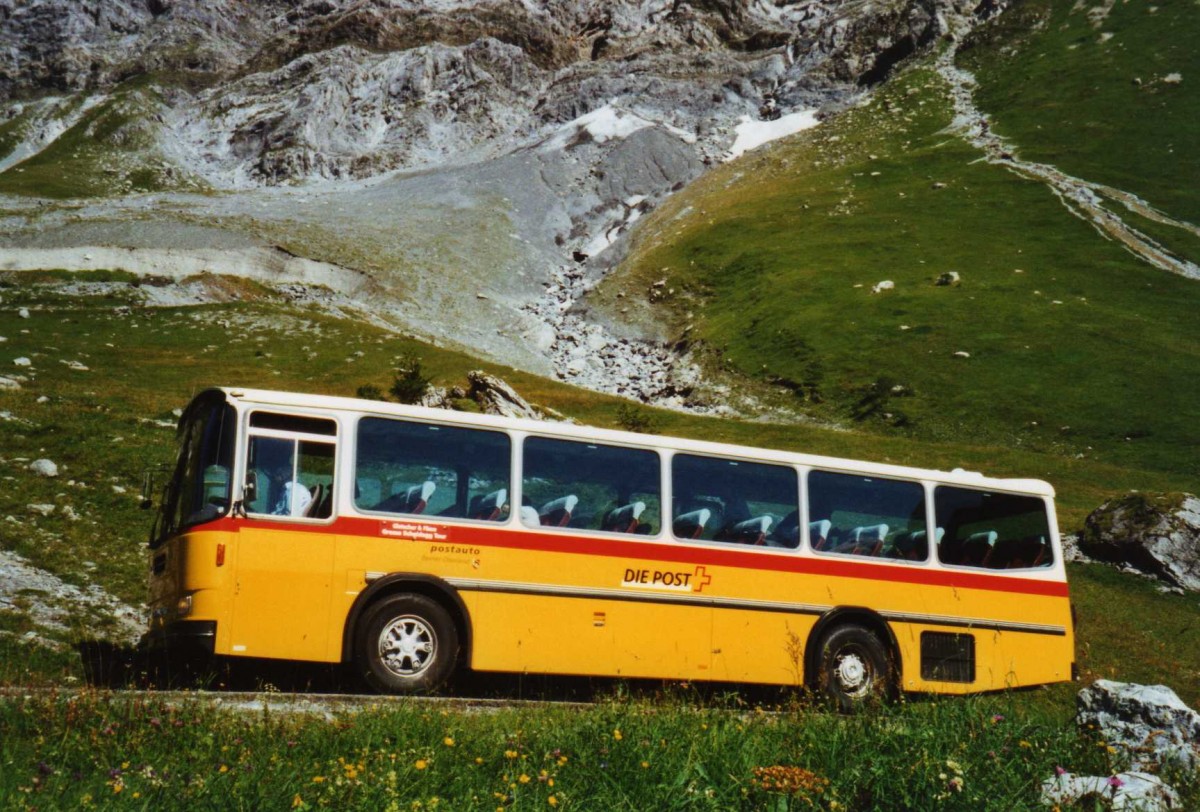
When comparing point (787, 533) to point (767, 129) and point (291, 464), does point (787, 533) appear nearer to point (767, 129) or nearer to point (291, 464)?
point (291, 464)

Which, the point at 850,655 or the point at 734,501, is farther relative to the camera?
the point at 850,655

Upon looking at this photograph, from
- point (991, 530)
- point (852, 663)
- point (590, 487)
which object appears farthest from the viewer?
point (991, 530)

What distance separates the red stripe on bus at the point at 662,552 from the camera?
40.5 feet

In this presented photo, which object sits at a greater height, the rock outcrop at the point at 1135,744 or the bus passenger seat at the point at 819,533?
the bus passenger seat at the point at 819,533

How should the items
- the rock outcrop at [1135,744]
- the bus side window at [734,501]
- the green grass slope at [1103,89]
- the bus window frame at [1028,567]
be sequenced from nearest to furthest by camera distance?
the rock outcrop at [1135,744] < the bus side window at [734,501] < the bus window frame at [1028,567] < the green grass slope at [1103,89]

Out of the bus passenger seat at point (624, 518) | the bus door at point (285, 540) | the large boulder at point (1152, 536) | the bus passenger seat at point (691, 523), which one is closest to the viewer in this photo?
the bus door at point (285, 540)

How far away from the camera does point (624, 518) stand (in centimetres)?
1411

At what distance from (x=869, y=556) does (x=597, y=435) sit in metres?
5.09

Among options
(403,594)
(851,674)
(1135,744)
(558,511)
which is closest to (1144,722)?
(1135,744)

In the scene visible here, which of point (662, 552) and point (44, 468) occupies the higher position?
point (44, 468)

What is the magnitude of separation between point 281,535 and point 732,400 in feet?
203

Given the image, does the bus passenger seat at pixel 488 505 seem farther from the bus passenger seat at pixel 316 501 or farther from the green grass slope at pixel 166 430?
the green grass slope at pixel 166 430

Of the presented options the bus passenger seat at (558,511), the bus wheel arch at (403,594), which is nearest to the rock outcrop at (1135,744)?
the bus passenger seat at (558,511)

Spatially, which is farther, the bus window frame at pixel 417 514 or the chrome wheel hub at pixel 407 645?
the bus window frame at pixel 417 514
